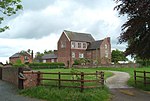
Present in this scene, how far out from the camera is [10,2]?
1898 cm

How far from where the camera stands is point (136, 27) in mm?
20250

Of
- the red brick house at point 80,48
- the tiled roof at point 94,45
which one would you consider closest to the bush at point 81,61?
the red brick house at point 80,48

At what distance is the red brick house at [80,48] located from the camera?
77938 mm

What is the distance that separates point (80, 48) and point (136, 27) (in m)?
60.7

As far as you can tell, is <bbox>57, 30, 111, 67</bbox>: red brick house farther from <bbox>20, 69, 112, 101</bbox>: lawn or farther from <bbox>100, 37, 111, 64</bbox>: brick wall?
<bbox>20, 69, 112, 101</bbox>: lawn

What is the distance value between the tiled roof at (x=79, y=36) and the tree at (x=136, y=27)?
55.8 m

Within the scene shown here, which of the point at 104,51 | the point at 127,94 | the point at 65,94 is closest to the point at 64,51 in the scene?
the point at 104,51

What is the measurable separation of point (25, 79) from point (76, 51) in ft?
202

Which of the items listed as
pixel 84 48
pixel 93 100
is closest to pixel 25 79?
pixel 93 100

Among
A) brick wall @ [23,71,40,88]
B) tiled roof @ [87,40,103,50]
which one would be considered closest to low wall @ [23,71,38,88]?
brick wall @ [23,71,40,88]

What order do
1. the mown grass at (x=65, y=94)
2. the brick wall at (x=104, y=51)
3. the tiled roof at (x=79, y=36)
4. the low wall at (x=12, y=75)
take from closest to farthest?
the mown grass at (x=65, y=94) → the low wall at (x=12, y=75) → the brick wall at (x=104, y=51) → the tiled roof at (x=79, y=36)

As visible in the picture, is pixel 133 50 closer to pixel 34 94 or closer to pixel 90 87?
pixel 90 87

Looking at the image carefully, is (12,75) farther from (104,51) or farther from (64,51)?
(104,51)

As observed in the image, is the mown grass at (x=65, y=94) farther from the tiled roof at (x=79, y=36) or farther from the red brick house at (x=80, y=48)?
the tiled roof at (x=79, y=36)
